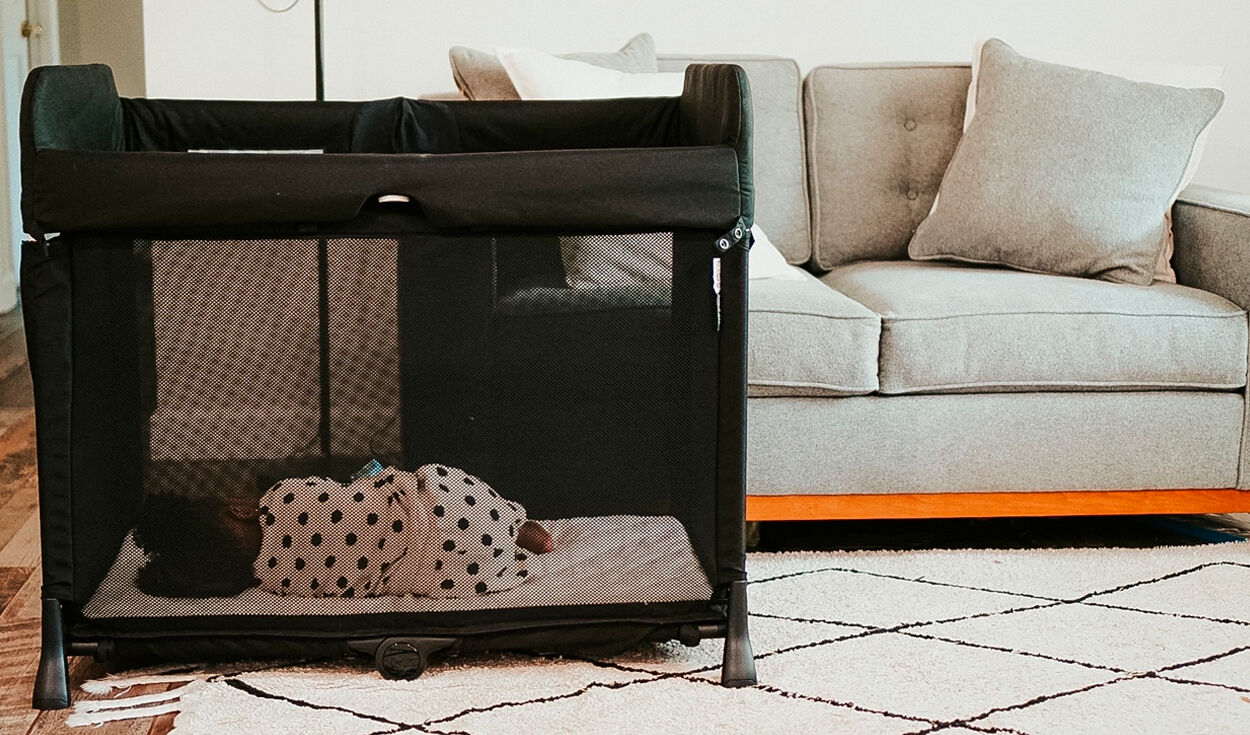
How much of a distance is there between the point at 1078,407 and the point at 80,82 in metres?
1.45

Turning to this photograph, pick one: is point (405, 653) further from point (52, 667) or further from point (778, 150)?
point (778, 150)

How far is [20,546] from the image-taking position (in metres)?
2.00

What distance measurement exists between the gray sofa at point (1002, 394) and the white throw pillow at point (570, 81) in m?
0.41

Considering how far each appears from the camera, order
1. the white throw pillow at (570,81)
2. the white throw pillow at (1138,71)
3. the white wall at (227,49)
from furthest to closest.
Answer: the white wall at (227,49) → the white throw pillow at (1138,71) → the white throw pillow at (570,81)

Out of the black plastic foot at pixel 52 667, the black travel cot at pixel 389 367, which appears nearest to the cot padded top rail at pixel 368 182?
the black travel cot at pixel 389 367

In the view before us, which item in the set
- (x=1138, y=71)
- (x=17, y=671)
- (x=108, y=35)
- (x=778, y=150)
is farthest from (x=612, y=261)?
(x=108, y=35)

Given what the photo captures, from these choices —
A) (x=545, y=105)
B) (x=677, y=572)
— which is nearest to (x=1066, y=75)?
(x=545, y=105)

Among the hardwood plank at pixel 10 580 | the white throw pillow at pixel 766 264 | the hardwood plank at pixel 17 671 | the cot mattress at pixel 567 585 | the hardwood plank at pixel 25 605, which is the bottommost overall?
the hardwood plank at pixel 10 580

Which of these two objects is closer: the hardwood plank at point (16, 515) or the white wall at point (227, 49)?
the hardwood plank at point (16, 515)

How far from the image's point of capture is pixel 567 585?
4.75 feet

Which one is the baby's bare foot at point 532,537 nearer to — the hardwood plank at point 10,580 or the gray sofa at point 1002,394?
the gray sofa at point 1002,394

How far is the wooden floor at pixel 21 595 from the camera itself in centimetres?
136

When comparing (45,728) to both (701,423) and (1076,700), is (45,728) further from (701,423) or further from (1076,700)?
(1076,700)

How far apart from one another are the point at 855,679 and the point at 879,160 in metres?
1.24
